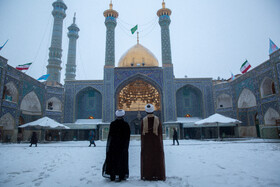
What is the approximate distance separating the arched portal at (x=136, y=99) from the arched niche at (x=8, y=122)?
1084cm

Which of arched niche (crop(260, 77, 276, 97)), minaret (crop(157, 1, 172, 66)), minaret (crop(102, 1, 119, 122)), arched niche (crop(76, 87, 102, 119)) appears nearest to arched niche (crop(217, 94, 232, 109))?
arched niche (crop(260, 77, 276, 97))

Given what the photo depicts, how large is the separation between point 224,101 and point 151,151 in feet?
59.2

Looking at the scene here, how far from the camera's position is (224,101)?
757 inches

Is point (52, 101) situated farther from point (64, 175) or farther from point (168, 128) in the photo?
point (64, 175)

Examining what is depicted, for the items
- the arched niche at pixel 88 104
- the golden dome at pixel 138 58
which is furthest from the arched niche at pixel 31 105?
the golden dome at pixel 138 58

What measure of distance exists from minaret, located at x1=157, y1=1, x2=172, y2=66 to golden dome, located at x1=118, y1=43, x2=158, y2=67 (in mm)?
3371

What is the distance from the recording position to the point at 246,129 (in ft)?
56.9

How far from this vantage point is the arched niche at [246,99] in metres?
16.4

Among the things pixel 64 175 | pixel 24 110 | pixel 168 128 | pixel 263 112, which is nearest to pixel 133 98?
pixel 168 128

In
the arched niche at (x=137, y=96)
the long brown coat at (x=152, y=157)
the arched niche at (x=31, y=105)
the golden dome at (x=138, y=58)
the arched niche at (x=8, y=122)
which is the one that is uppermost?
the golden dome at (x=138, y=58)

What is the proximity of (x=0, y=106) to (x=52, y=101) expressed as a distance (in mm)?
6704

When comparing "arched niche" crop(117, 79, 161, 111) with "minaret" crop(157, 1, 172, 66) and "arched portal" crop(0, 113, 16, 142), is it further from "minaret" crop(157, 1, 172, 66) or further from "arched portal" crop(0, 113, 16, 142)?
"arched portal" crop(0, 113, 16, 142)

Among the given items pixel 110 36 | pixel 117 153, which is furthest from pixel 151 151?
pixel 110 36

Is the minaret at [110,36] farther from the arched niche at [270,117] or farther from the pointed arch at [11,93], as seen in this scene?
the arched niche at [270,117]
